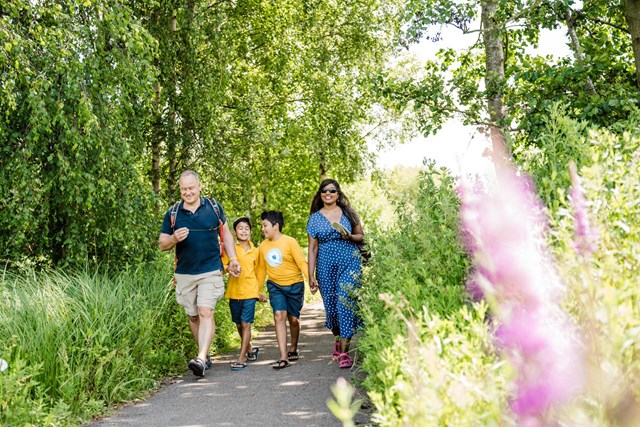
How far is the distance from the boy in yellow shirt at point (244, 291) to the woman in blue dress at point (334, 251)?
0.80 m

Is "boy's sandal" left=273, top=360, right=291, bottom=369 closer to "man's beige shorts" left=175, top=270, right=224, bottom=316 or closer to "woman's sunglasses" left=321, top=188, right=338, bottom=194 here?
"man's beige shorts" left=175, top=270, right=224, bottom=316

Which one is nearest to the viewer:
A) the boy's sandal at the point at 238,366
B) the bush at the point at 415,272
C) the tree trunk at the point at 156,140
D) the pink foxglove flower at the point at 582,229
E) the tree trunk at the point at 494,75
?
the pink foxglove flower at the point at 582,229

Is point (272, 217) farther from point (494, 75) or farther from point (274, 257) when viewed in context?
point (494, 75)

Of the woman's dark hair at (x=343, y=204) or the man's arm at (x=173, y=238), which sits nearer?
the man's arm at (x=173, y=238)

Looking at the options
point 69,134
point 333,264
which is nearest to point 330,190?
point 333,264

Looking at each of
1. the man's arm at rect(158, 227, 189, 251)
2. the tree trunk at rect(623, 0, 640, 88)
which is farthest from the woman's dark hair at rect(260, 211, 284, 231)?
the tree trunk at rect(623, 0, 640, 88)

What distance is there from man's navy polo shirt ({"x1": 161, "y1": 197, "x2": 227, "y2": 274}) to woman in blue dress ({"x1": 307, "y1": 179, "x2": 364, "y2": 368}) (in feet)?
4.07

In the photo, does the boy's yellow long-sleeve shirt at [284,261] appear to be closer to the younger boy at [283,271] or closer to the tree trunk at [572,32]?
the younger boy at [283,271]

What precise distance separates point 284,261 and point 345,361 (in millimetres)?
1482

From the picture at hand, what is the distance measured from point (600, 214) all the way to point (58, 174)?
7665mm

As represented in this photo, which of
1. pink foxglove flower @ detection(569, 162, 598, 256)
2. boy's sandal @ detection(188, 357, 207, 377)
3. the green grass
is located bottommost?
boy's sandal @ detection(188, 357, 207, 377)

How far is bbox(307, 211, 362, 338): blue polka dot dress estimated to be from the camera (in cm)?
800

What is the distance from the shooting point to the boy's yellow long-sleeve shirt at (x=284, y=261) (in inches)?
332

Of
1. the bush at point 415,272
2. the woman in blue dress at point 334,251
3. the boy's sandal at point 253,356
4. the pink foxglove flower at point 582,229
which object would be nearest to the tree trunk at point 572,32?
the bush at point 415,272
